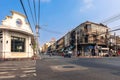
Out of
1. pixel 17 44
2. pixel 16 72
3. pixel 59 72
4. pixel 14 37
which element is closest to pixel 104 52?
pixel 17 44

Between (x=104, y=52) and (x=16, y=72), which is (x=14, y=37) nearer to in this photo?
(x=16, y=72)

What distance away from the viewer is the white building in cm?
2897

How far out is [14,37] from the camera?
3120 centimetres

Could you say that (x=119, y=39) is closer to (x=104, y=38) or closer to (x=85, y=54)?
(x=104, y=38)

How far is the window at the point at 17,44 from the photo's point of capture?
30709 millimetres

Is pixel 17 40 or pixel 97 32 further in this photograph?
pixel 97 32

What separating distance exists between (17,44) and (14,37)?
1448 millimetres

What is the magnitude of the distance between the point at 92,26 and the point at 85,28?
2543 mm

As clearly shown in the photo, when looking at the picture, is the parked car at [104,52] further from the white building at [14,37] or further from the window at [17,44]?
the window at [17,44]

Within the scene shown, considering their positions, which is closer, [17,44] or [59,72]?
[59,72]

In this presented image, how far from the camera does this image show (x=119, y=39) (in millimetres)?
78125

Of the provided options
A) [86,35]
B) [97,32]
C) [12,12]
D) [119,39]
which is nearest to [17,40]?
[12,12]

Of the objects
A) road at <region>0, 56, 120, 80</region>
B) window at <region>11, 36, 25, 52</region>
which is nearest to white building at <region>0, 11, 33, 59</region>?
window at <region>11, 36, 25, 52</region>

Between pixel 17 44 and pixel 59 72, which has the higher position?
pixel 17 44
